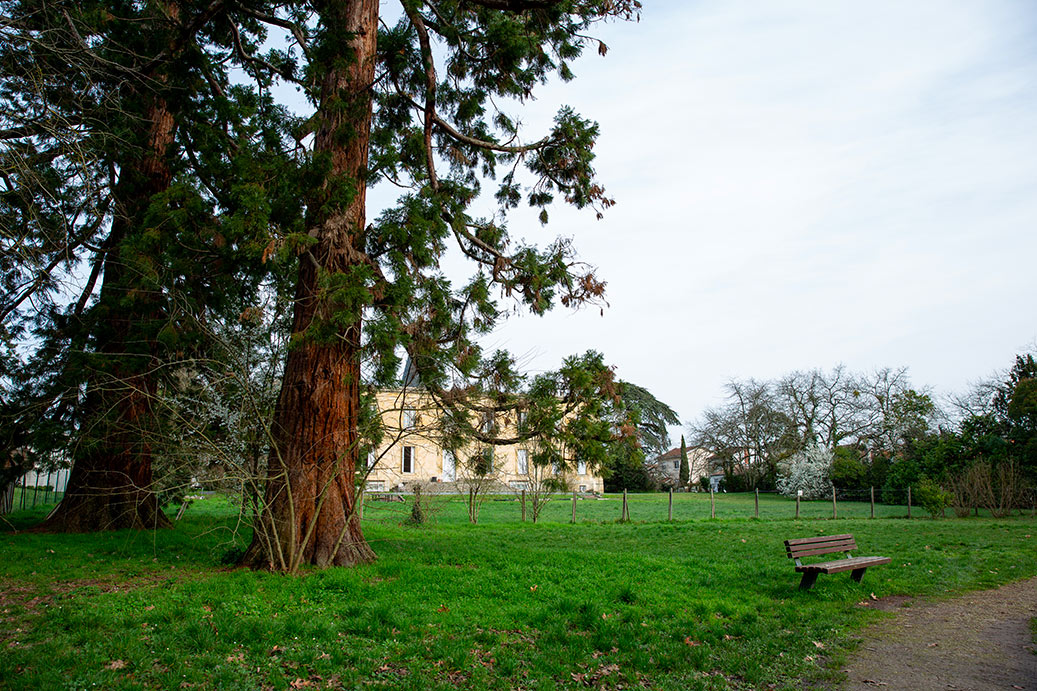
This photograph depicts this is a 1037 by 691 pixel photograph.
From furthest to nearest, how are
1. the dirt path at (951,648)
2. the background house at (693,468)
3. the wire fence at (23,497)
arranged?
the background house at (693,468)
the wire fence at (23,497)
the dirt path at (951,648)

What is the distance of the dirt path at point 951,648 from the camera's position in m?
4.78

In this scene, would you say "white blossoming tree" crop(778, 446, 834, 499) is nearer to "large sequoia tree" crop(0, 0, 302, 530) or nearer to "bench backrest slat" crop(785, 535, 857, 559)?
"bench backrest slat" crop(785, 535, 857, 559)

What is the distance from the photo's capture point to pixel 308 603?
6.21 meters

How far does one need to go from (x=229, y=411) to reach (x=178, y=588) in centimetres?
336

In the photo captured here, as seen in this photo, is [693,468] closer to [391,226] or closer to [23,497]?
[23,497]

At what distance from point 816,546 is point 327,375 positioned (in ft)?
20.7

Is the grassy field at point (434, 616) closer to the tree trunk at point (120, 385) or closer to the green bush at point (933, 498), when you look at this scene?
the tree trunk at point (120, 385)

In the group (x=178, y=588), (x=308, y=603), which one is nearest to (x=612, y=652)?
(x=308, y=603)

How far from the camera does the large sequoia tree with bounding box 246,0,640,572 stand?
7.98 m

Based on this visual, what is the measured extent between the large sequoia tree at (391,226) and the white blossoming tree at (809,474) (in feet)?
92.5

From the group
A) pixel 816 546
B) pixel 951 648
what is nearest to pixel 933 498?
pixel 816 546

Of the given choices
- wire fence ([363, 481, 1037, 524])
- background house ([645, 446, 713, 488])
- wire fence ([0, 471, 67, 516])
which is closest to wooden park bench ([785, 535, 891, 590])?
A: wire fence ([363, 481, 1037, 524])

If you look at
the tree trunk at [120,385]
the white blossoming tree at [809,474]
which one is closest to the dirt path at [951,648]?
the tree trunk at [120,385]

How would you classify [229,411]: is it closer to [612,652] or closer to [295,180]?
[295,180]
